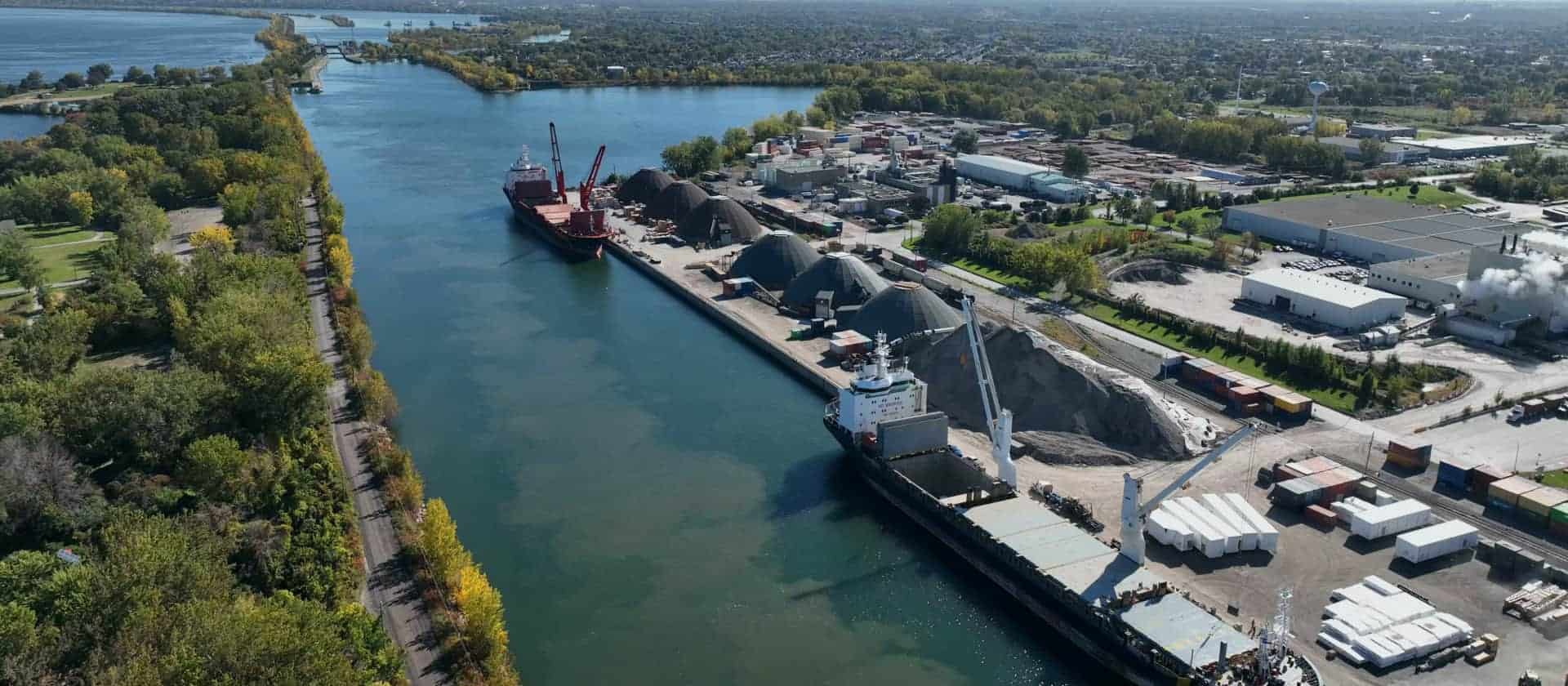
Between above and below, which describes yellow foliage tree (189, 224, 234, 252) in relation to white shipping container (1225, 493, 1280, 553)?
above

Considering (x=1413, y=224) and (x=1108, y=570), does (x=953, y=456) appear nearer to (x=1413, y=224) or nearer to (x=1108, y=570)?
(x=1108, y=570)

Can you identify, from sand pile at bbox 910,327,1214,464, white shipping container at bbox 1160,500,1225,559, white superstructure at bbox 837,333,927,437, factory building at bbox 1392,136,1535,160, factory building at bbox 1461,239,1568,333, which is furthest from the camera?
factory building at bbox 1392,136,1535,160

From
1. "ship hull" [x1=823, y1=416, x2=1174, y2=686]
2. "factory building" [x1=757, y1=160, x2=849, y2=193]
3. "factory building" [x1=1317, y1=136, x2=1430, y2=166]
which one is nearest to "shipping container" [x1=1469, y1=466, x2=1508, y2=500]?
"ship hull" [x1=823, y1=416, x2=1174, y2=686]

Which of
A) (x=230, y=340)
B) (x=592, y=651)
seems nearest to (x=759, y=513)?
(x=592, y=651)

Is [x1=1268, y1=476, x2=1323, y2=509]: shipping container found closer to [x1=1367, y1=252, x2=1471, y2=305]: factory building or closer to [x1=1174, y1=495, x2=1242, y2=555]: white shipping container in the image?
[x1=1174, y1=495, x2=1242, y2=555]: white shipping container

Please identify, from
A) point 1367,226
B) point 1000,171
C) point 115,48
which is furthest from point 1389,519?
point 115,48

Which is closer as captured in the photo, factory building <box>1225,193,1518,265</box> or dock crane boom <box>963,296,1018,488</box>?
dock crane boom <box>963,296,1018,488</box>
